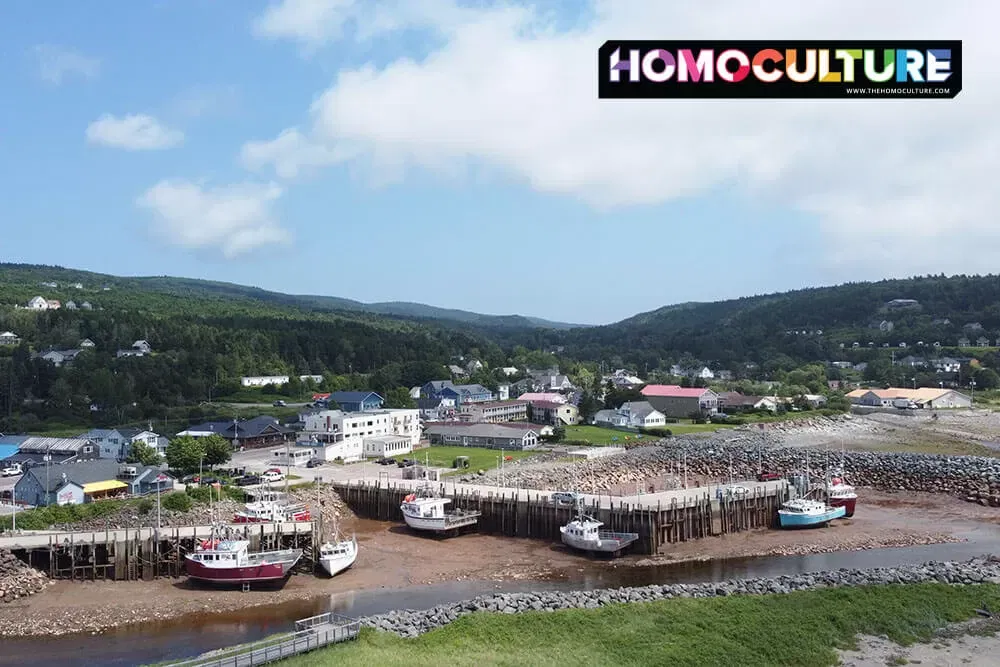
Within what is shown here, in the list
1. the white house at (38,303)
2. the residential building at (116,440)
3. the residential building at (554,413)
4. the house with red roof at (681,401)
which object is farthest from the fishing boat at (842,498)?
the white house at (38,303)

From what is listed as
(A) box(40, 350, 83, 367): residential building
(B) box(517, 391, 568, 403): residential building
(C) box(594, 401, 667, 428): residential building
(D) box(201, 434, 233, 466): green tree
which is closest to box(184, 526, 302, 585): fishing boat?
(D) box(201, 434, 233, 466): green tree

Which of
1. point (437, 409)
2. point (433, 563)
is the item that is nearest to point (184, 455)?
point (433, 563)

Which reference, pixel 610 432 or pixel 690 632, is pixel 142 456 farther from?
pixel 610 432

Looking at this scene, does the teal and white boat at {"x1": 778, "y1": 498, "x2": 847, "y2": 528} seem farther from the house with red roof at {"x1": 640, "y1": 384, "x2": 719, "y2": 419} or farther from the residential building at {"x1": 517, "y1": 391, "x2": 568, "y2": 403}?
the residential building at {"x1": 517, "y1": 391, "x2": 568, "y2": 403}

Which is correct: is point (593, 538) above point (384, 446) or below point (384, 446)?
below

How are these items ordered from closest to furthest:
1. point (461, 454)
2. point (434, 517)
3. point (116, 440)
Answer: point (434, 517), point (116, 440), point (461, 454)

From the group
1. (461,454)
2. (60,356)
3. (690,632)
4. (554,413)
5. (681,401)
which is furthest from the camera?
(60,356)
